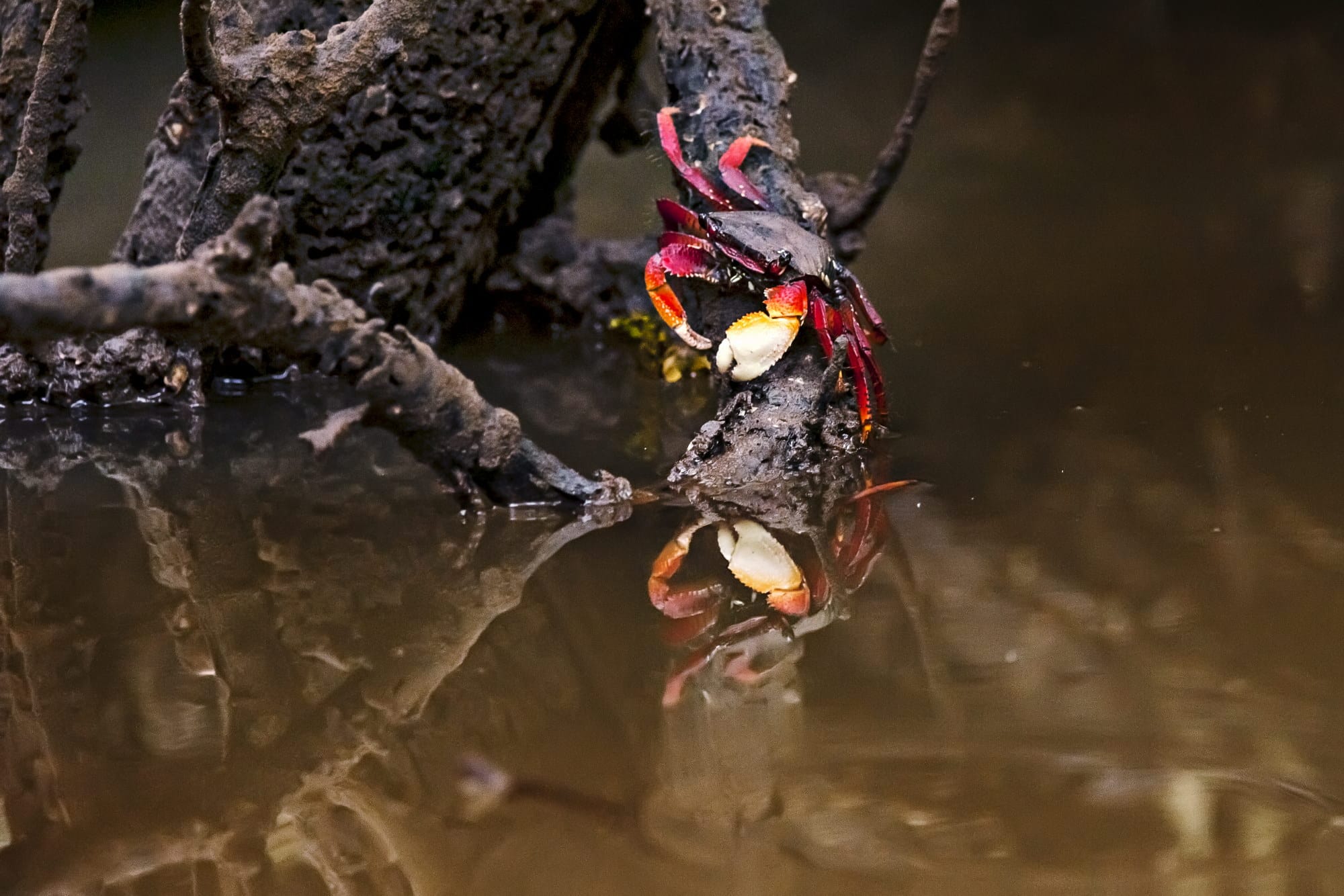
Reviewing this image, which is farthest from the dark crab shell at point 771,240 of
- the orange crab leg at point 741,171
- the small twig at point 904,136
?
the small twig at point 904,136

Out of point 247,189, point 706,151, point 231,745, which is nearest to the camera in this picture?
point 231,745

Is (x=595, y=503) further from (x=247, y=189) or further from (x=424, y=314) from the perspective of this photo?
(x=424, y=314)

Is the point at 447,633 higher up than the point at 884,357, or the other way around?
the point at 447,633

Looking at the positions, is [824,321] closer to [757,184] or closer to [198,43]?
[757,184]

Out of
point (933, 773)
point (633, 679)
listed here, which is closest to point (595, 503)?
point (633, 679)

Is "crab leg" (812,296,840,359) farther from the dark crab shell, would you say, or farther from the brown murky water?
the brown murky water

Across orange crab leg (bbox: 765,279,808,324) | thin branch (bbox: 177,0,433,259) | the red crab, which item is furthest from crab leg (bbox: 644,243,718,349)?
thin branch (bbox: 177,0,433,259)

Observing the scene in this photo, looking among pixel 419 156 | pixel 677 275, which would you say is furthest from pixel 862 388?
pixel 419 156

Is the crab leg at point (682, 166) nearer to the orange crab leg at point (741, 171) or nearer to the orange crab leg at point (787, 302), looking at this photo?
the orange crab leg at point (741, 171)
